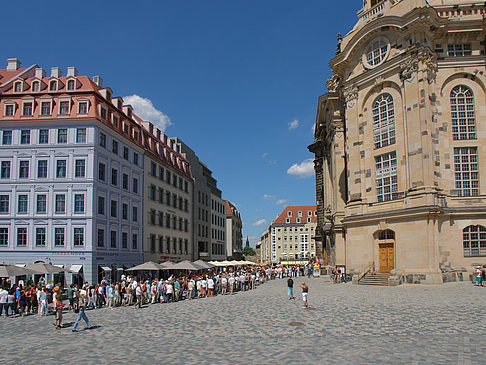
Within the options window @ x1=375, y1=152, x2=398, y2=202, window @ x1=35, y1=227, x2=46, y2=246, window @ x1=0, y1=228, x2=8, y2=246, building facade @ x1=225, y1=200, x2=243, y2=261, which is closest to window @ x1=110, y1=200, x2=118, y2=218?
window @ x1=35, y1=227, x2=46, y2=246

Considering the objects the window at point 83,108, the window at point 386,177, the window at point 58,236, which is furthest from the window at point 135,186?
the window at point 386,177

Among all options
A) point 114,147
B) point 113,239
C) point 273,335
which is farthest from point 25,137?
point 273,335

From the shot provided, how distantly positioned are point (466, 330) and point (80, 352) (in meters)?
12.2

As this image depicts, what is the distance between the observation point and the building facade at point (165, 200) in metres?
53.0

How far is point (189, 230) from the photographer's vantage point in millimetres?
68000

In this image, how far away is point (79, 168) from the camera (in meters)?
40.1

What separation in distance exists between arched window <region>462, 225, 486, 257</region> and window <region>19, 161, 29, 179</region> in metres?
37.2

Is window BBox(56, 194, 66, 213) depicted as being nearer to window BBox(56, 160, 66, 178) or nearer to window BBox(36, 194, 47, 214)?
window BBox(36, 194, 47, 214)

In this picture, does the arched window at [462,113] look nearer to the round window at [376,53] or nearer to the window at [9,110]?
the round window at [376,53]

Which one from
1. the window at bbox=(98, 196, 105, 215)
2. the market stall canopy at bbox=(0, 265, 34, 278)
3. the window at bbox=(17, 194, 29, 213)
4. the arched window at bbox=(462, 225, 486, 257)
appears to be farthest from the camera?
the window at bbox=(98, 196, 105, 215)

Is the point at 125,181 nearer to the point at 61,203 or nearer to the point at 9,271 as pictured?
the point at 61,203

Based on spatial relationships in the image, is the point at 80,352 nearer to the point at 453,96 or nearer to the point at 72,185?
the point at 72,185

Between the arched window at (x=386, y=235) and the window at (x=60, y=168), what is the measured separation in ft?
92.5

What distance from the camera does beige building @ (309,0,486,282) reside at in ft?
110
